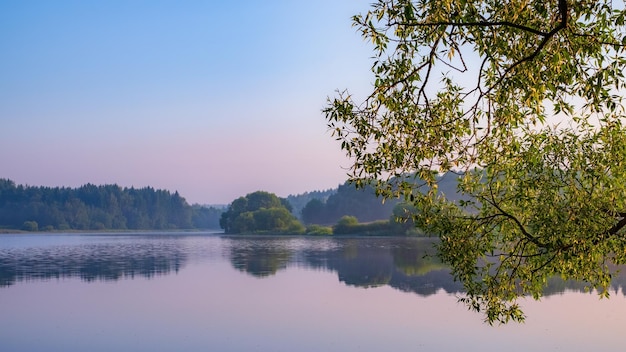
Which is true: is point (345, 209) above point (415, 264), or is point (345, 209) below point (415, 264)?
above

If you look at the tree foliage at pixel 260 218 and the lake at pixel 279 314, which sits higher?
the tree foliage at pixel 260 218

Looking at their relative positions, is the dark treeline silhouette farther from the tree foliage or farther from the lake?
the lake

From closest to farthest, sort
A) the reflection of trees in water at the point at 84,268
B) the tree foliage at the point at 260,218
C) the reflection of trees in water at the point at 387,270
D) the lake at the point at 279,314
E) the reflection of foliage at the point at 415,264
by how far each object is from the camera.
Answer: the lake at the point at 279,314, the reflection of trees in water at the point at 387,270, the reflection of trees in water at the point at 84,268, the reflection of foliage at the point at 415,264, the tree foliage at the point at 260,218

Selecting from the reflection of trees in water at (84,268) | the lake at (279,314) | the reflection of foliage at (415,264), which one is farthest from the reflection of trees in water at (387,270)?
the reflection of trees in water at (84,268)

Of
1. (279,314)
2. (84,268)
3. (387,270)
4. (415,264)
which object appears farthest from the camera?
(415,264)

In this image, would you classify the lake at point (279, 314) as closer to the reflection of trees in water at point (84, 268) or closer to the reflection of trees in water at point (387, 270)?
the reflection of trees in water at point (387, 270)

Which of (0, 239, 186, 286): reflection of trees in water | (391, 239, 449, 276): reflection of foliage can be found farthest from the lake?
(391, 239, 449, 276): reflection of foliage

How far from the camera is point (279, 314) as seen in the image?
24.3 meters

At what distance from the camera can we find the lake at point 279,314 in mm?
19203

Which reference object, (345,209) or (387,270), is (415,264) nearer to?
(387,270)

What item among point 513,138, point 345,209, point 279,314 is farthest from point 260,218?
point 513,138

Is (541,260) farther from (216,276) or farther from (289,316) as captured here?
(216,276)

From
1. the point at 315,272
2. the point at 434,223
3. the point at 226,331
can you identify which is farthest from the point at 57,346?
the point at 315,272

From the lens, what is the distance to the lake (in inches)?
756
